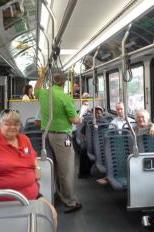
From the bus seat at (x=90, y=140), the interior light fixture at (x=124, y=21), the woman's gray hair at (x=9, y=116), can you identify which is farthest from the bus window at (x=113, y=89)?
the woman's gray hair at (x=9, y=116)

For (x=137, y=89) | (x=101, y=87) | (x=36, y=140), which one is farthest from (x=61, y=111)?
(x=101, y=87)

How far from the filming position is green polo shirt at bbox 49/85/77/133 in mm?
4805

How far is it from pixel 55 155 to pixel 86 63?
6.02 meters

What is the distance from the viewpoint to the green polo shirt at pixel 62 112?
480cm

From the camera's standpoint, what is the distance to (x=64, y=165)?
4.92 m

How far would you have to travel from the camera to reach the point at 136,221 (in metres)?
4.61

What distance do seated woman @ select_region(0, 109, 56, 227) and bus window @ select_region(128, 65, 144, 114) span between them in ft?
14.1

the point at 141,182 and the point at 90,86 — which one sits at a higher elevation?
the point at 90,86

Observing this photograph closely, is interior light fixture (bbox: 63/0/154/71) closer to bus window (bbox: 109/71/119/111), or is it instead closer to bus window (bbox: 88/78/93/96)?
bus window (bbox: 109/71/119/111)

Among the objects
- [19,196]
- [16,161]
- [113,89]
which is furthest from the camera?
[113,89]

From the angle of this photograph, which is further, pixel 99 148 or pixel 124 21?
pixel 99 148

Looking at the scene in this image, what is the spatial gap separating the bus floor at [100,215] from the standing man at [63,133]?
0.70 ft

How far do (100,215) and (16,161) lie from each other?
197cm

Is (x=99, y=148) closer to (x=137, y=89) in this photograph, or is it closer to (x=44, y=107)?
(x=44, y=107)
